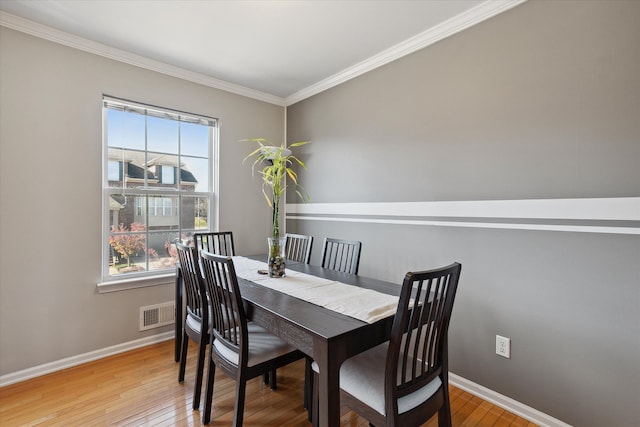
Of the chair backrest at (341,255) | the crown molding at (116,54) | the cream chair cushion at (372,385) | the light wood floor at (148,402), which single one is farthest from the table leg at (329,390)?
the crown molding at (116,54)

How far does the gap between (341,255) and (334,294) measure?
2.42 ft

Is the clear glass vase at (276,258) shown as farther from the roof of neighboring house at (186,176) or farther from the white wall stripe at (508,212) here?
the roof of neighboring house at (186,176)

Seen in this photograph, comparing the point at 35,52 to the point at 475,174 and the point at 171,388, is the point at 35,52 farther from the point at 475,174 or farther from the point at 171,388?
the point at 475,174

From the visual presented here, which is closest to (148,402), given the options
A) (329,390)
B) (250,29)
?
(329,390)

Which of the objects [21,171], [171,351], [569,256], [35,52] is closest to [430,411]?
[569,256]

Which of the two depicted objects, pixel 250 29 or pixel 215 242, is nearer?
pixel 250 29

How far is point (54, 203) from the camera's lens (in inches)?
88.7

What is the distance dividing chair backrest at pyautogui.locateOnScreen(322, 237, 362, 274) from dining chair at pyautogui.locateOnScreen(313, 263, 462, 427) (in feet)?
2.75

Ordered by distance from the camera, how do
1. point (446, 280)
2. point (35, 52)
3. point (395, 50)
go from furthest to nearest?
point (395, 50)
point (35, 52)
point (446, 280)

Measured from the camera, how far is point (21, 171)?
2.13m

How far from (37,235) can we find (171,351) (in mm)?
1320

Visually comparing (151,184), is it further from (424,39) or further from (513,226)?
(513,226)

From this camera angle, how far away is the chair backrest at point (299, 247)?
2.56m

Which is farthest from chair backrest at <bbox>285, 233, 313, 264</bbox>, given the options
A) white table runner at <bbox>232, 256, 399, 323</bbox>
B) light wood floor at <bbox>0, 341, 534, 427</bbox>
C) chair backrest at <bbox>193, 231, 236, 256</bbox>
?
light wood floor at <bbox>0, 341, 534, 427</bbox>
